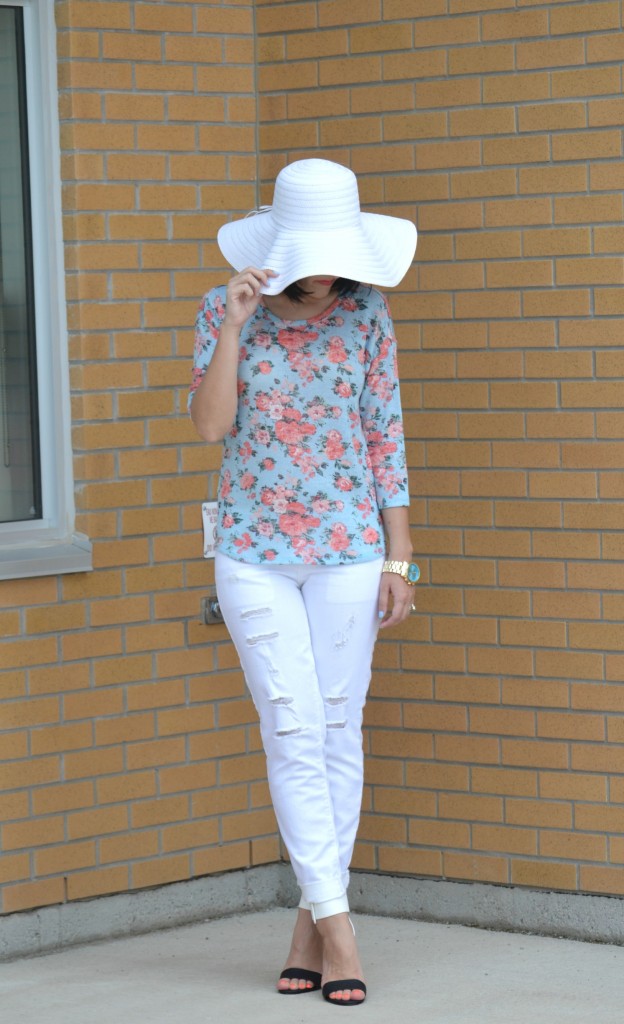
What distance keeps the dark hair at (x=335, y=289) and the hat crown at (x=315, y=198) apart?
0.16 metres

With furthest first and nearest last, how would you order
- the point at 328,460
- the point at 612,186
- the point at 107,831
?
the point at 107,831
the point at 612,186
the point at 328,460

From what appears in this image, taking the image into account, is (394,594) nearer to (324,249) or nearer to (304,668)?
(304,668)

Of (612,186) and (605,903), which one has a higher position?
(612,186)

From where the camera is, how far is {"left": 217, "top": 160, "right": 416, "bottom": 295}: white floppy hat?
3.89m

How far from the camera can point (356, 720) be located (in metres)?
4.20

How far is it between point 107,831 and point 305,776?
963mm

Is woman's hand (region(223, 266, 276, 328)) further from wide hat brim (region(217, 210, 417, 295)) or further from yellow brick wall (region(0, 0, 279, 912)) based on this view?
yellow brick wall (region(0, 0, 279, 912))

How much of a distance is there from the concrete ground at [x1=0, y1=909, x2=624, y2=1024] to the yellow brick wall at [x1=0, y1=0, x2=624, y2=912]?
0.20m

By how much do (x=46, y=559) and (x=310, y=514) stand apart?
94 centimetres

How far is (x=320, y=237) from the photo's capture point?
3922 millimetres

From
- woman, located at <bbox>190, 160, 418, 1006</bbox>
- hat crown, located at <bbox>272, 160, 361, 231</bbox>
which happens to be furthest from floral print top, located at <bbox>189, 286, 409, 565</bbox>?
hat crown, located at <bbox>272, 160, 361, 231</bbox>

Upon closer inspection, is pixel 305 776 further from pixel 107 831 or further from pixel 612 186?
pixel 612 186

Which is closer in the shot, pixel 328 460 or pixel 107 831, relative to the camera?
pixel 328 460

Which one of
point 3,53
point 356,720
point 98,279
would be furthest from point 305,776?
point 3,53
